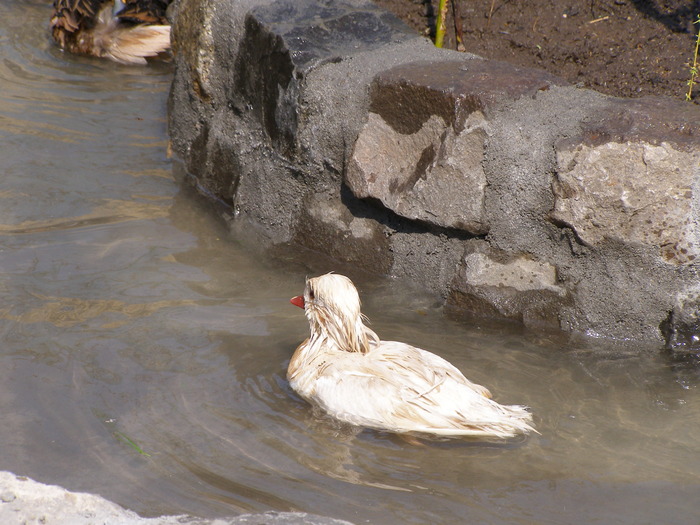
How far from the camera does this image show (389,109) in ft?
14.3

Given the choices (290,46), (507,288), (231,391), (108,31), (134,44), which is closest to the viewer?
(231,391)

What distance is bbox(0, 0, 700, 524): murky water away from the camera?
3.04m

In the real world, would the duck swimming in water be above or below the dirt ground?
below

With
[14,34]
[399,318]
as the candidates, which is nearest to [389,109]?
[399,318]

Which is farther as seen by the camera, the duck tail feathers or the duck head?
the duck tail feathers

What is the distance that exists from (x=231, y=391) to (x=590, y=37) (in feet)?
11.6

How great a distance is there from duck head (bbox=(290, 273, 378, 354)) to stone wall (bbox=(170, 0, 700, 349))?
65 centimetres

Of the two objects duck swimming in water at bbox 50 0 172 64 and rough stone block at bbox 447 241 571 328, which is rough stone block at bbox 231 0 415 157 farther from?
duck swimming in water at bbox 50 0 172 64

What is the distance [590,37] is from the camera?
17.9 ft

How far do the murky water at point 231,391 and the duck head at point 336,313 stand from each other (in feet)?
0.92

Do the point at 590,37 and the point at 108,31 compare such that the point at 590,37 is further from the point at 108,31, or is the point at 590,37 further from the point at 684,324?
the point at 108,31

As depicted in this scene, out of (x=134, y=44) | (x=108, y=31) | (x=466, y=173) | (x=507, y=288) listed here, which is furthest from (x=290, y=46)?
(x=108, y=31)

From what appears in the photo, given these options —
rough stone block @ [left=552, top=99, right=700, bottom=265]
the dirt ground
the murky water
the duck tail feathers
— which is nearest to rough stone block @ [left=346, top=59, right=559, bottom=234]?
rough stone block @ [left=552, top=99, right=700, bottom=265]

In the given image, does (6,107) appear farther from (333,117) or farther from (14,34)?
(333,117)
